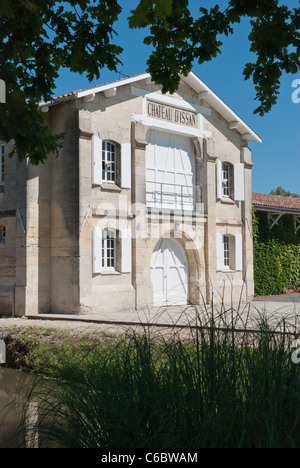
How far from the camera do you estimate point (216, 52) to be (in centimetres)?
608

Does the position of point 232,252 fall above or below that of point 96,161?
below

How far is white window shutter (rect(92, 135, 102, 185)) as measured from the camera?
14.5m

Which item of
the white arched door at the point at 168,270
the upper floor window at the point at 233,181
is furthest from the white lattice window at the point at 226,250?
the white arched door at the point at 168,270

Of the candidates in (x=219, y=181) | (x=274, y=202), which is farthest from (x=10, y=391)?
(x=274, y=202)

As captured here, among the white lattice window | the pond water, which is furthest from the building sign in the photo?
the pond water

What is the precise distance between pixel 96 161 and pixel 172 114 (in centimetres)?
373

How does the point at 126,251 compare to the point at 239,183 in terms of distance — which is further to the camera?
the point at 239,183

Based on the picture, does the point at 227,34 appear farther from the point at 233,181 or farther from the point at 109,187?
the point at 233,181

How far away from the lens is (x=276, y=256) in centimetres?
2142

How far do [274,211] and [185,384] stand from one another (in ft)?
59.7

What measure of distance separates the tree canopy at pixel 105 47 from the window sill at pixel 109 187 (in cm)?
843

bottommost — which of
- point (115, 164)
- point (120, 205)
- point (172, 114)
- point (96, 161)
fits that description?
point (120, 205)

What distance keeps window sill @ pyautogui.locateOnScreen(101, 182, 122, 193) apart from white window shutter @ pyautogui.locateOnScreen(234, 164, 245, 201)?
5268 mm

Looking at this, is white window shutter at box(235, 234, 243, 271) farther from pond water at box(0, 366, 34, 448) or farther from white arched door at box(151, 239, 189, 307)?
pond water at box(0, 366, 34, 448)
